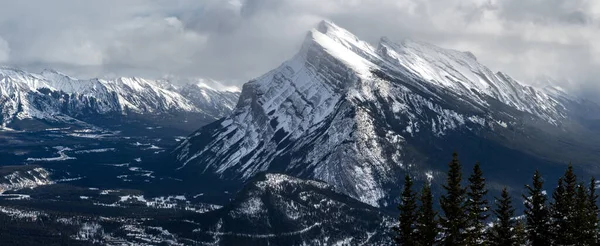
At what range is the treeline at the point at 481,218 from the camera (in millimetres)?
92312

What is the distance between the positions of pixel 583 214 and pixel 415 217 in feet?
75.8

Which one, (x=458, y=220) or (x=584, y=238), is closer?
(x=458, y=220)

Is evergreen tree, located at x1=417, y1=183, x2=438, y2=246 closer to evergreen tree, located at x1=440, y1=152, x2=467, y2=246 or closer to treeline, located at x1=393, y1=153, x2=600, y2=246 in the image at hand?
treeline, located at x1=393, y1=153, x2=600, y2=246

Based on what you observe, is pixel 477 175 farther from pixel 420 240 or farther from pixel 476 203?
pixel 420 240

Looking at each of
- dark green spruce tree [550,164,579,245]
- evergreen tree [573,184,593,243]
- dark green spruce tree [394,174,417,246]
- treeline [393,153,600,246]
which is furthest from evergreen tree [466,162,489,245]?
evergreen tree [573,184,593,243]

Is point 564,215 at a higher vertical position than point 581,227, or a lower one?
higher

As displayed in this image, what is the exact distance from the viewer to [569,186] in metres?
103

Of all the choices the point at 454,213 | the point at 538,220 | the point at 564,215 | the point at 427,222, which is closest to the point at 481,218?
the point at 454,213

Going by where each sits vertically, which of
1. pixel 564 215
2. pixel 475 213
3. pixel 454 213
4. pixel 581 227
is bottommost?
pixel 454 213

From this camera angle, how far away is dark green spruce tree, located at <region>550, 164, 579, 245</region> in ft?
326

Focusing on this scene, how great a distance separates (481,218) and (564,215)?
17.5m

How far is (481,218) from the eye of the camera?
9281 cm

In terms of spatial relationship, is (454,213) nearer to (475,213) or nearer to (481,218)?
(475,213)

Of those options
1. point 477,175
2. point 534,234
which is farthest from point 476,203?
point 534,234
